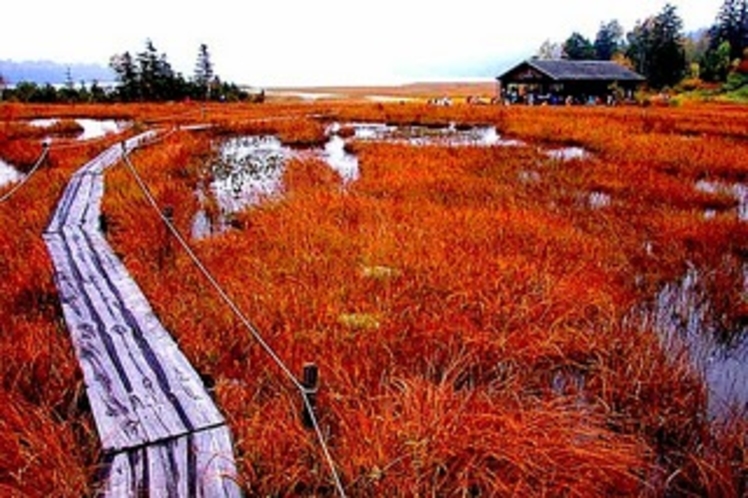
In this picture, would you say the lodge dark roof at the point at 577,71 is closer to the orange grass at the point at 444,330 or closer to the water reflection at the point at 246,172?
the water reflection at the point at 246,172

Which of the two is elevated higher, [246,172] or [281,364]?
[246,172]

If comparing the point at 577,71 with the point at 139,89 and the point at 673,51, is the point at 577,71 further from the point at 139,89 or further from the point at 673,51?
the point at 139,89

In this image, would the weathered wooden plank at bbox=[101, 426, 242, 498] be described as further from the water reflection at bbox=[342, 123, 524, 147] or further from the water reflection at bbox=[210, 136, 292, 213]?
the water reflection at bbox=[342, 123, 524, 147]

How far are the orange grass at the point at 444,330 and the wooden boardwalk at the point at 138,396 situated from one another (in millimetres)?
177

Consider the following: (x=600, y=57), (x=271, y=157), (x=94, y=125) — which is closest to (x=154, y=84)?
(x=94, y=125)

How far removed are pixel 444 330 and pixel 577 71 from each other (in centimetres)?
4605

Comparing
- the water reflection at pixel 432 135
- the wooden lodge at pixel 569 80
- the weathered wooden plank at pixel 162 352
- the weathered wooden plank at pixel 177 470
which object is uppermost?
the wooden lodge at pixel 569 80

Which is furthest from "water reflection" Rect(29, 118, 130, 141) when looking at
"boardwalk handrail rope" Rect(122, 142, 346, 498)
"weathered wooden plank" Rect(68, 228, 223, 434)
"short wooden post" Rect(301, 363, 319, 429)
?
"short wooden post" Rect(301, 363, 319, 429)

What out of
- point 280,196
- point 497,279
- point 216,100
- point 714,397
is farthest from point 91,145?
point 216,100

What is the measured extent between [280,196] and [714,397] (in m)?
8.62

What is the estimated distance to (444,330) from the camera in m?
5.89

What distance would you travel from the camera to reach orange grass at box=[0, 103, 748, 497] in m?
3.84

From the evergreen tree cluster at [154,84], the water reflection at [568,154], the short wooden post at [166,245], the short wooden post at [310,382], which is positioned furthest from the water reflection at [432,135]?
the evergreen tree cluster at [154,84]

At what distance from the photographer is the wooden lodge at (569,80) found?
45812 mm
